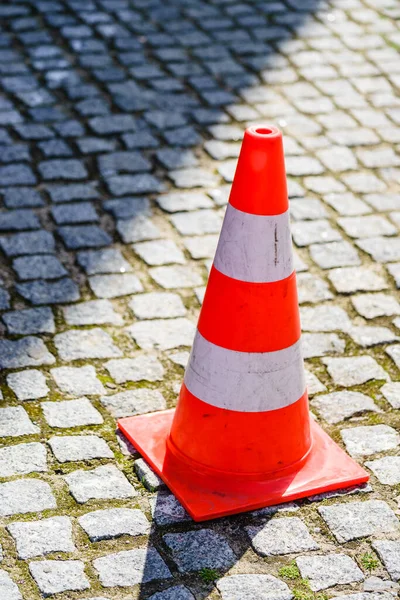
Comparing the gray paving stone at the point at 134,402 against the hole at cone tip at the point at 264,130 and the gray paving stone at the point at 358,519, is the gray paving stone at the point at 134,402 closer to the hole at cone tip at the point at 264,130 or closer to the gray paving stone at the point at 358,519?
the gray paving stone at the point at 358,519

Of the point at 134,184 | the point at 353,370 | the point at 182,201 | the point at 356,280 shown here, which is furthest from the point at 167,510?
the point at 134,184

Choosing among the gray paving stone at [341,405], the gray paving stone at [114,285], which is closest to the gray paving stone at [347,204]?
the gray paving stone at [114,285]

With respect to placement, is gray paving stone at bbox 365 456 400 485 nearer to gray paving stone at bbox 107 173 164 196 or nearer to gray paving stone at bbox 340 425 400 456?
gray paving stone at bbox 340 425 400 456

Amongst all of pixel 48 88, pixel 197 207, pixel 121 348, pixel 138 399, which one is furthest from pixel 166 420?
pixel 48 88

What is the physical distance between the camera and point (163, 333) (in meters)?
3.98

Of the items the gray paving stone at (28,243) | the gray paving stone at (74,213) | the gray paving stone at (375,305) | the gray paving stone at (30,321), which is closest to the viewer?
the gray paving stone at (30,321)

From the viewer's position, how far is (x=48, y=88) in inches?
230

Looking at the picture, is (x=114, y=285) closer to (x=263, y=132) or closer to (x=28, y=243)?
(x=28, y=243)

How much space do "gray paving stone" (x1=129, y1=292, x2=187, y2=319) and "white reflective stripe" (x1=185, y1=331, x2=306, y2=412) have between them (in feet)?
2.97

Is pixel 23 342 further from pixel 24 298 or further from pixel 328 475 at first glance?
pixel 328 475

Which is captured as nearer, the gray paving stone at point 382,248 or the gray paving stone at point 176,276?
the gray paving stone at point 176,276

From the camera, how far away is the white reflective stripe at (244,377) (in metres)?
3.10

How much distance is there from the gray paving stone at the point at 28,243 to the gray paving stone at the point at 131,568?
1845 millimetres

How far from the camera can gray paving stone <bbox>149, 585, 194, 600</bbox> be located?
2750 mm
